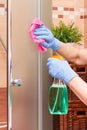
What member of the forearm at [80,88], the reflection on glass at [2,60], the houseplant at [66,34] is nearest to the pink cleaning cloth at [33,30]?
the reflection on glass at [2,60]

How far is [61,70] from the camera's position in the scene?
3.71 feet

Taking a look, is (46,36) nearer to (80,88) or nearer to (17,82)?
(17,82)

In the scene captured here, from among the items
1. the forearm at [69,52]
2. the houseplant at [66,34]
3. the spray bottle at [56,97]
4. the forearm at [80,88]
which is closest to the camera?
the forearm at [80,88]

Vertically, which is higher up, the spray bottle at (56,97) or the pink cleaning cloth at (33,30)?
the pink cleaning cloth at (33,30)

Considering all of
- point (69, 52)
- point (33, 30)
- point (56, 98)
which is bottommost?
point (56, 98)

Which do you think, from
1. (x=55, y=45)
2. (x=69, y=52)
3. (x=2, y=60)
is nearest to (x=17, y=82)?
(x=2, y=60)

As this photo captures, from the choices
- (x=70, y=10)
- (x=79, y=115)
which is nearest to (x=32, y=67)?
(x=79, y=115)

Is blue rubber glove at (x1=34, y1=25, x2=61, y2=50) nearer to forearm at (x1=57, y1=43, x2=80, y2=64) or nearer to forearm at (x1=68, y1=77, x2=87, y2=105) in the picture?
forearm at (x1=57, y1=43, x2=80, y2=64)

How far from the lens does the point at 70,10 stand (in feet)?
7.26

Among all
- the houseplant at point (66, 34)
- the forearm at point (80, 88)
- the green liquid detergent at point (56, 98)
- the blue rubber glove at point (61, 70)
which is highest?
the houseplant at point (66, 34)

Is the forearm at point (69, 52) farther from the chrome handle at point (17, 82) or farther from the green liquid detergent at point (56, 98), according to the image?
the chrome handle at point (17, 82)

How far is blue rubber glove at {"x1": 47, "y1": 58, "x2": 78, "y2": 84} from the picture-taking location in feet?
3.61

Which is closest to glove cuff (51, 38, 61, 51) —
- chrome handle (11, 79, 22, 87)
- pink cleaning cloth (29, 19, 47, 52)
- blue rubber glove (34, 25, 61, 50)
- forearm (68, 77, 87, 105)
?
blue rubber glove (34, 25, 61, 50)

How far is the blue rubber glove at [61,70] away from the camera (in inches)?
43.4
